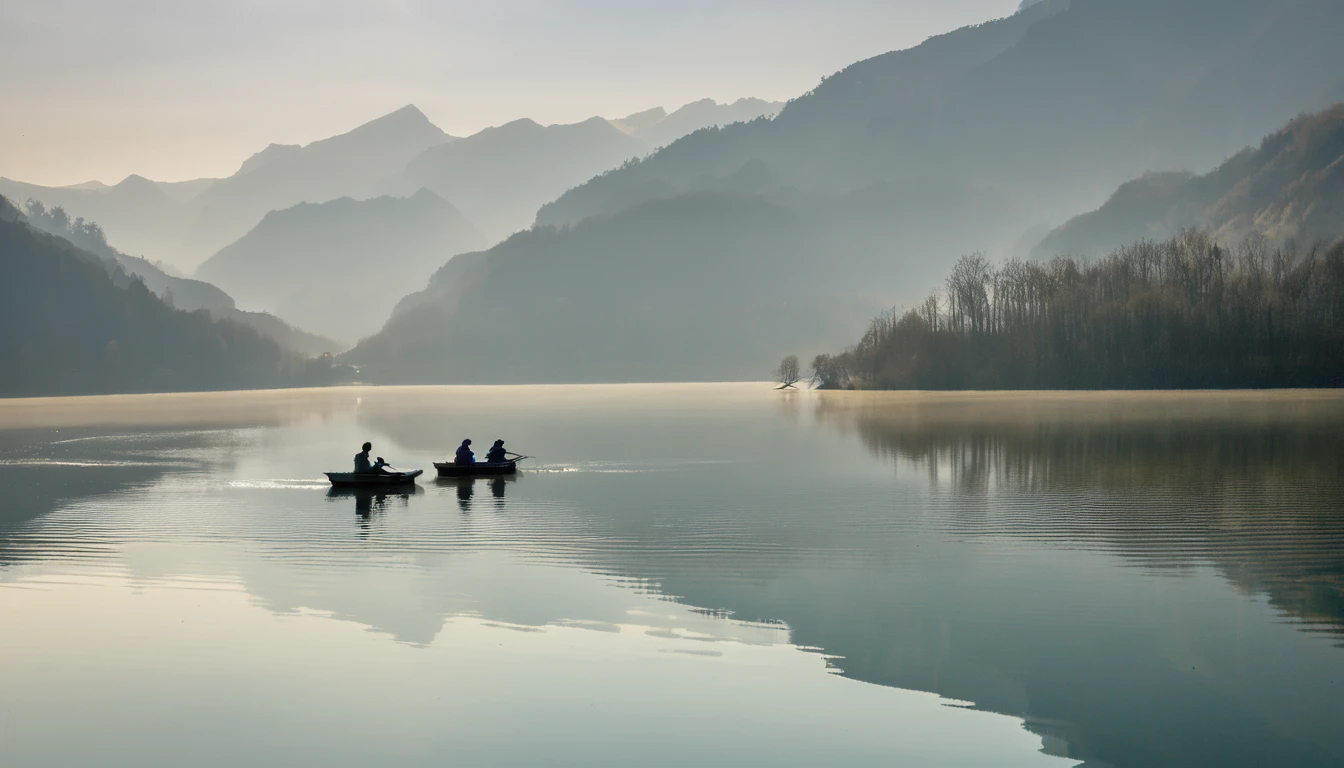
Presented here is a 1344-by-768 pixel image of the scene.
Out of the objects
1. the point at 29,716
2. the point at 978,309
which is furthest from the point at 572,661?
the point at 978,309

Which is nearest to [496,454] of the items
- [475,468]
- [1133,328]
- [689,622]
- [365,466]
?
[475,468]

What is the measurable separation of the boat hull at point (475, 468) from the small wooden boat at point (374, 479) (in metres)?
2.81

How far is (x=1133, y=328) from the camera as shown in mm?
143375

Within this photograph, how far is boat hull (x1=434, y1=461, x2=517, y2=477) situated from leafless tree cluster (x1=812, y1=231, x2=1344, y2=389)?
116727 millimetres

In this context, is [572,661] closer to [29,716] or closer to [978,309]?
[29,716]

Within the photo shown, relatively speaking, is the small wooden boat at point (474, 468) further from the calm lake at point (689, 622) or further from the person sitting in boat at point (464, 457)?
the calm lake at point (689, 622)

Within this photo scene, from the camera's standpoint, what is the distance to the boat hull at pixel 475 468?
4450 centimetres

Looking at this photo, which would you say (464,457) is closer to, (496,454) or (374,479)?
(496,454)

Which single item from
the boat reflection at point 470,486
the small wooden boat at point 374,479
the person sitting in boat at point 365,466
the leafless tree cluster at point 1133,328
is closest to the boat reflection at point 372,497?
the small wooden boat at point 374,479

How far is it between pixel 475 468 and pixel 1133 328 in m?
120

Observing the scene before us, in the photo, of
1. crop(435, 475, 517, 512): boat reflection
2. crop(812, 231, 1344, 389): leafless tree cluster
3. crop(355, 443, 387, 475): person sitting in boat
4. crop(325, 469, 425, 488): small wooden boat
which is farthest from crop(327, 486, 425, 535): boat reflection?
crop(812, 231, 1344, 389): leafless tree cluster

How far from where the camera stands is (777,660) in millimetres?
17250

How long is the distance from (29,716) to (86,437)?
7123 centimetres

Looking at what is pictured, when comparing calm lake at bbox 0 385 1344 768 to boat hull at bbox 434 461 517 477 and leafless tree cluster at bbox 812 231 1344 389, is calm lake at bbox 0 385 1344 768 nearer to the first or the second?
boat hull at bbox 434 461 517 477
